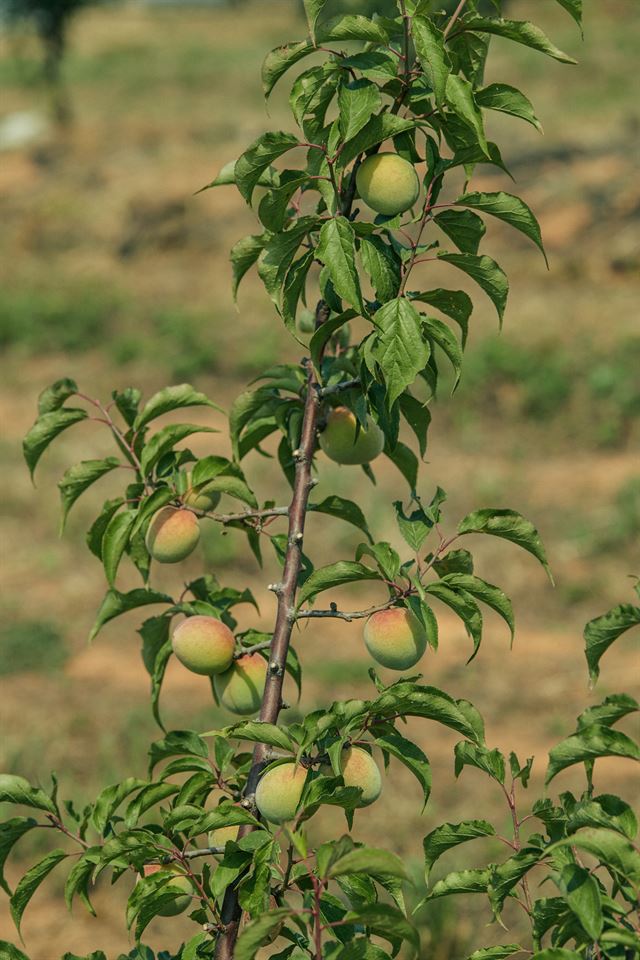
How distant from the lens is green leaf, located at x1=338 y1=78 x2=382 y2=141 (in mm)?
1065

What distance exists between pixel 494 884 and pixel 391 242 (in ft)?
2.20

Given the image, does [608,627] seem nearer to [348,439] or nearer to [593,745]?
[593,745]

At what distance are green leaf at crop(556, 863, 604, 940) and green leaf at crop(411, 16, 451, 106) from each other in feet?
2.21

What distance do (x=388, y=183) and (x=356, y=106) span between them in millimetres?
95

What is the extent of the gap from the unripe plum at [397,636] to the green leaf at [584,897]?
1.15 feet

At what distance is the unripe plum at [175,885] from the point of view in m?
1.17

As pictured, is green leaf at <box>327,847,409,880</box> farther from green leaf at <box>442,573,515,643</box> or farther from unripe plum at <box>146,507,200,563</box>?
unripe plum at <box>146,507,200,563</box>

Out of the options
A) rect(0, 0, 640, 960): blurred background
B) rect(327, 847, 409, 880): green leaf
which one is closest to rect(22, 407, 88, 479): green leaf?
rect(327, 847, 409, 880): green leaf

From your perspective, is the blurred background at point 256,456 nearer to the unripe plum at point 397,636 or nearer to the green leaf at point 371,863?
the unripe plum at point 397,636

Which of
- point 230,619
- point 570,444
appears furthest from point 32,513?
point 230,619

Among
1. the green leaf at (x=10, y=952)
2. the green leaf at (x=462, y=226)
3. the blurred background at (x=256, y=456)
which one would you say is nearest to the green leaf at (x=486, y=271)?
the green leaf at (x=462, y=226)

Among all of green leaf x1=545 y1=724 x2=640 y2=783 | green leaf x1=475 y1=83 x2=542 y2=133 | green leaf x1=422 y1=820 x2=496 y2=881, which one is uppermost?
green leaf x1=475 y1=83 x2=542 y2=133

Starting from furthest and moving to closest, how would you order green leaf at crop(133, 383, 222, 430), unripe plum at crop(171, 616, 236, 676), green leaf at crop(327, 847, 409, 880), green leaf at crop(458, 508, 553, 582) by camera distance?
green leaf at crop(133, 383, 222, 430) < unripe plum at crop(171, 616, 236, 676) < green leaf at crop(458, 508, 553, 582) < green leaf at crop(327, 847, 409, 880)

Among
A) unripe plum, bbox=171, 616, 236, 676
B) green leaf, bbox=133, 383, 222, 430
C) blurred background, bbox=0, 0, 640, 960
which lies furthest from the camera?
blurred background, bbox=0, 0, 640, 960
